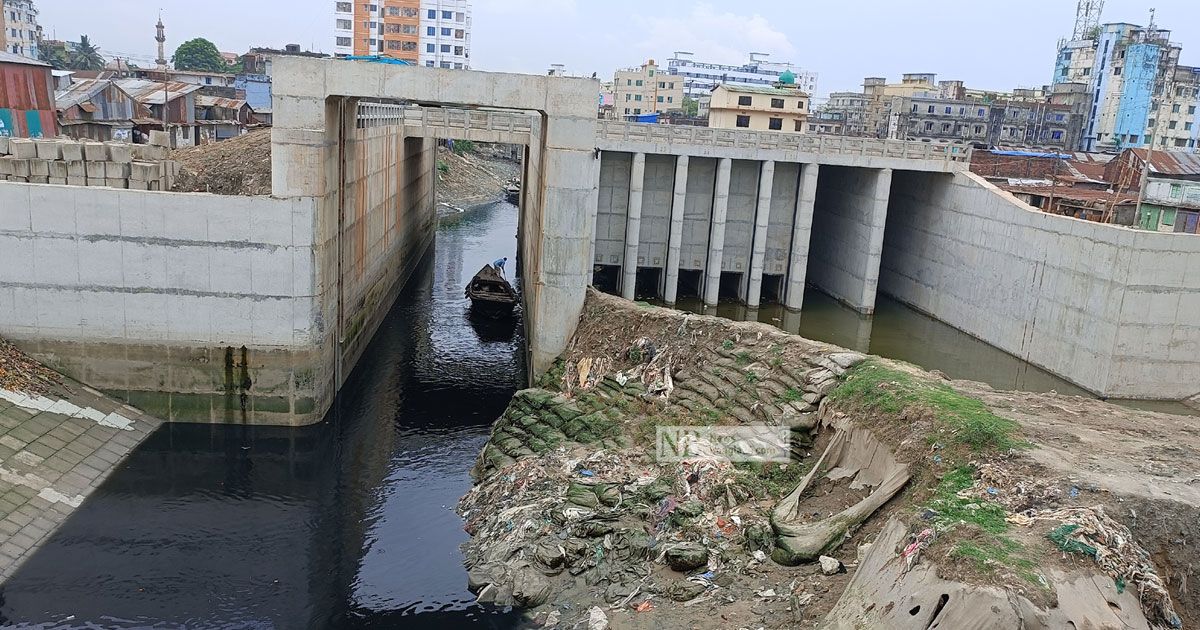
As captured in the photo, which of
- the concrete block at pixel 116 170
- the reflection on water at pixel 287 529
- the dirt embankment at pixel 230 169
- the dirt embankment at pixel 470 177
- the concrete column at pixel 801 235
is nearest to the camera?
the reflection on water at pixel 287 529

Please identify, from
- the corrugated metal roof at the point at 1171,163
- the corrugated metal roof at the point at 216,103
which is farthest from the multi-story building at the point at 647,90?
the corrugated metal roof at the point at 1171,163

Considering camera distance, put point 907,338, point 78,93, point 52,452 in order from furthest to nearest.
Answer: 1. point 78,93
2. point 907,338
3. point 52,452

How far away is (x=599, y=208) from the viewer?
41812 millimetres

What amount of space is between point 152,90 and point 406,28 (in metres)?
44.4

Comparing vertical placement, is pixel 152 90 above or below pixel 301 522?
above

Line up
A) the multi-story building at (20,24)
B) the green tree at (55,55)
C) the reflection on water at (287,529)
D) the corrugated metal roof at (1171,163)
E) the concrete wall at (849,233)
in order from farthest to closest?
the green tree at (55,55)
the multi-story building at (20,24)
the corrugated metal roof at (1171,163)
the concrete wall at (849,233)
the reflection on water at (287,529)

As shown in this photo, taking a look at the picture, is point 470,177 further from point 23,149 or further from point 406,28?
point 23,149

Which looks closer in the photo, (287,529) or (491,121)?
(287,529)

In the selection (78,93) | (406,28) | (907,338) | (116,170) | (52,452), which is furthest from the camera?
(406,28)

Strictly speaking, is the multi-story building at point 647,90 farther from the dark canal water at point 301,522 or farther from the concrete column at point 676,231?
the dark canal water at point 301,522

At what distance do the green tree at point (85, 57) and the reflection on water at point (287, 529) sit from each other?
109 m

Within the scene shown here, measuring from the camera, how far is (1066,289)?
32.0 m

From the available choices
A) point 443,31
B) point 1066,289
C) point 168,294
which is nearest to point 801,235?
Result: point 1066,289

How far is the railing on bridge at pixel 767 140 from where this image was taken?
39719 mm
